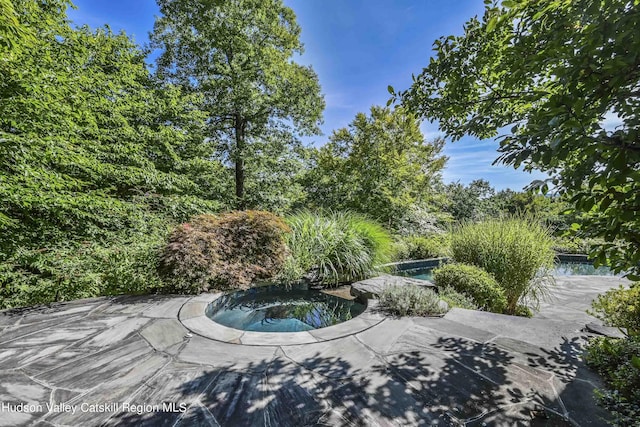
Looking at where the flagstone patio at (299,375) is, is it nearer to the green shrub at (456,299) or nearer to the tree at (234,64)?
the green shrub at (456,299)

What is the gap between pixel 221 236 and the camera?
4246 millimetres

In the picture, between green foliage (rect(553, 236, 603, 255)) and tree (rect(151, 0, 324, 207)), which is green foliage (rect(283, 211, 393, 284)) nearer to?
green foliage (rect(553, 236, 603, 255))

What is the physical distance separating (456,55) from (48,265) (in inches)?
207

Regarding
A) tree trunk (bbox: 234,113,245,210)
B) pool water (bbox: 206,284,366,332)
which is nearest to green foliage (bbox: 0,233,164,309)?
pool water (bbox: 206,284,366,332)

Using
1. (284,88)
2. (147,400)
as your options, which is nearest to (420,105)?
(147,400)

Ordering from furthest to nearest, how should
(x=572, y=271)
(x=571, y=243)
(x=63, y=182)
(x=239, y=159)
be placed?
1. (x=239, y=159)
2. (x=572, y=271)
3. (x=63, y=182)
4. (x=571, y=243)

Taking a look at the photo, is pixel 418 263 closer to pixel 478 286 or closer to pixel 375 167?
pixel 478 286

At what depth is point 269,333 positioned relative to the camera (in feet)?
8.05

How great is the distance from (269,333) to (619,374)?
8.19ft

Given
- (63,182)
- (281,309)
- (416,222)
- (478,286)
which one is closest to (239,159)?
(63,182)

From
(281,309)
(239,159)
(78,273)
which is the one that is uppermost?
(239,159)

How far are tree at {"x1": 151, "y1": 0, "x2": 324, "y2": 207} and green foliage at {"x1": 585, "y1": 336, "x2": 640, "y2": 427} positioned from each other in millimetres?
7972

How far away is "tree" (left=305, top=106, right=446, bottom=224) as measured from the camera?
377 inches

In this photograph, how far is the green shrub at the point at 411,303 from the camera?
2.85 meters
